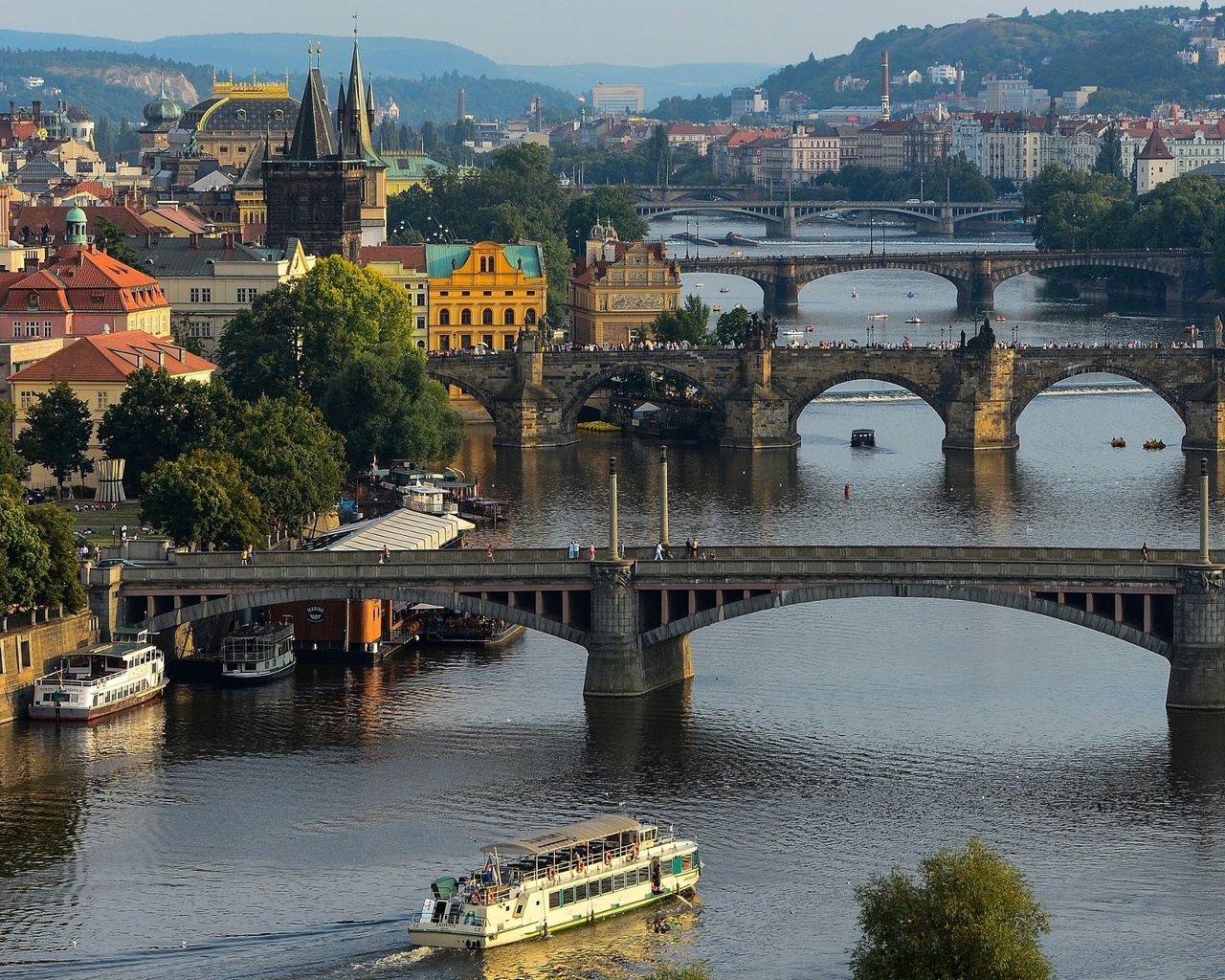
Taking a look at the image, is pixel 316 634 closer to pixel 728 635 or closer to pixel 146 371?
pixel 728 635

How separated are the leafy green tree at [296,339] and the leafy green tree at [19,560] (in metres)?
45.9

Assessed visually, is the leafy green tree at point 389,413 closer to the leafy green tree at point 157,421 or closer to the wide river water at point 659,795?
the leafy green tree at point 157,421

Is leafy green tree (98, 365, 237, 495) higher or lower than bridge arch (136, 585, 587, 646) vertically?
higher

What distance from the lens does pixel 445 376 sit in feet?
486

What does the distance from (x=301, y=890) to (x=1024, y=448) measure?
8122 cm

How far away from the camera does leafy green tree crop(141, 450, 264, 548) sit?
315 feet

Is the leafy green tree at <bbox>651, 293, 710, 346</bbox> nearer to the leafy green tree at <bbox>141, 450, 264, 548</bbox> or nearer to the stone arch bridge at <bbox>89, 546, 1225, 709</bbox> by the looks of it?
the leafy green tree at <bbox>141, 450, 264, 548</bbox>

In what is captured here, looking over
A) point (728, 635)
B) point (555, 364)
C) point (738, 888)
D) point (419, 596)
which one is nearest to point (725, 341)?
point (555, 364)

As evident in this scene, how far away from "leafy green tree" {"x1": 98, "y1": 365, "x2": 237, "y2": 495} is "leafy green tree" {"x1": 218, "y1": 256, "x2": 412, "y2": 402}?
1697 cm

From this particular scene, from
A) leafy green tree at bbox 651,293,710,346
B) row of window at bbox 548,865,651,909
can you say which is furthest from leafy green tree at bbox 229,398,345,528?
leafy green tree at bbox 651,293,710,346

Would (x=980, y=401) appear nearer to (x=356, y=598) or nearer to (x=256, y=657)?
(x=256, y=657)

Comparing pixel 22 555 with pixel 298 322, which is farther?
pixel 298 322

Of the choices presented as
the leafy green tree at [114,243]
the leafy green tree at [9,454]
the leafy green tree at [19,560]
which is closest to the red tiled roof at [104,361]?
the leafy green tree at [9,454]

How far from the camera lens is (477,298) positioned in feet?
543
